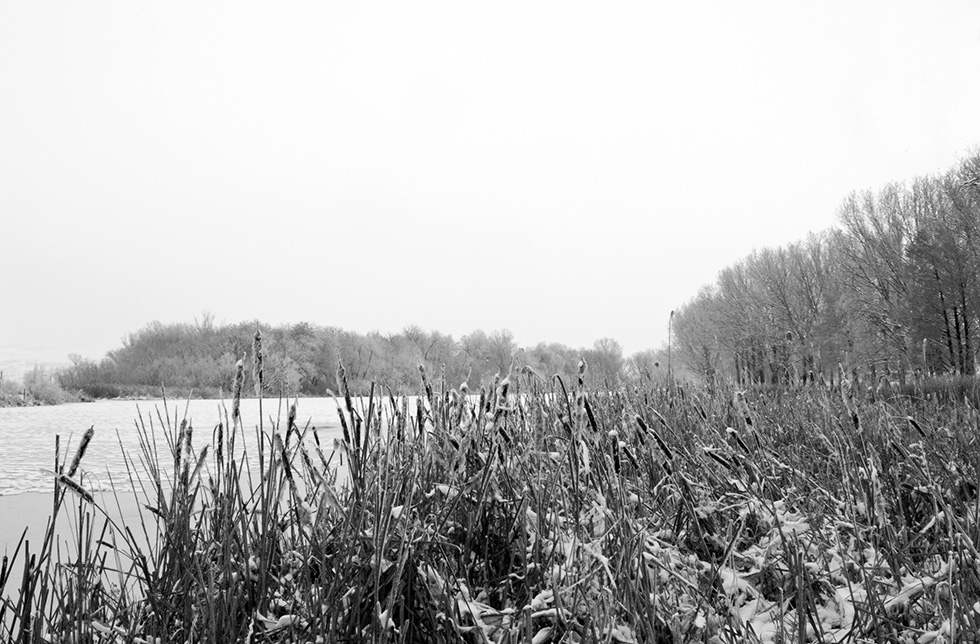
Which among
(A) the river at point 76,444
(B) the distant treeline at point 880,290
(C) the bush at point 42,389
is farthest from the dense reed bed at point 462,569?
(C) the bush at point 42,389

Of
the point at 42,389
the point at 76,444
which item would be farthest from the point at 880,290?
the point at 42,389

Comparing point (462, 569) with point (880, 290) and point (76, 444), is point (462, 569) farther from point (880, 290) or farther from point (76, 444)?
point (880, 290)

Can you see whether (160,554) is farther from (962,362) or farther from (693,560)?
(962,362)

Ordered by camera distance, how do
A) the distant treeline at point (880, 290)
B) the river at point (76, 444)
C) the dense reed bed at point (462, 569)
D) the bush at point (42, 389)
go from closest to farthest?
the dense reed bed at point (462, 569) → the river at point (76, 444) → the distant treeline at point (880, 290) → the bush at point (42, 389)

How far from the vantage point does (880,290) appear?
851 inches

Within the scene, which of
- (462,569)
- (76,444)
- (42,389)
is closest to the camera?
(462,569)

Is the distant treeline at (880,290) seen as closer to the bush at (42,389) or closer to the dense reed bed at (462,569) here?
the dense reed bed at (462,569)

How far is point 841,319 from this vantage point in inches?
952

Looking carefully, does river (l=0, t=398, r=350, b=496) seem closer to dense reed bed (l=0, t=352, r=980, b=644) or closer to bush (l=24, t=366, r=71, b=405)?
dense reed bed (l=0, t=352, r=980, b=644)

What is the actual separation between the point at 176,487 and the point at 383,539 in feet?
2.01

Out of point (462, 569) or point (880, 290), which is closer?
point (462, 569)

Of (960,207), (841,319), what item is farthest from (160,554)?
(841,319)

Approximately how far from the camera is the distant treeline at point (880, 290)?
740 inches

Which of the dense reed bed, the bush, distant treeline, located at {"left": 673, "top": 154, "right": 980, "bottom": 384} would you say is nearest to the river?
the dense reed bed
